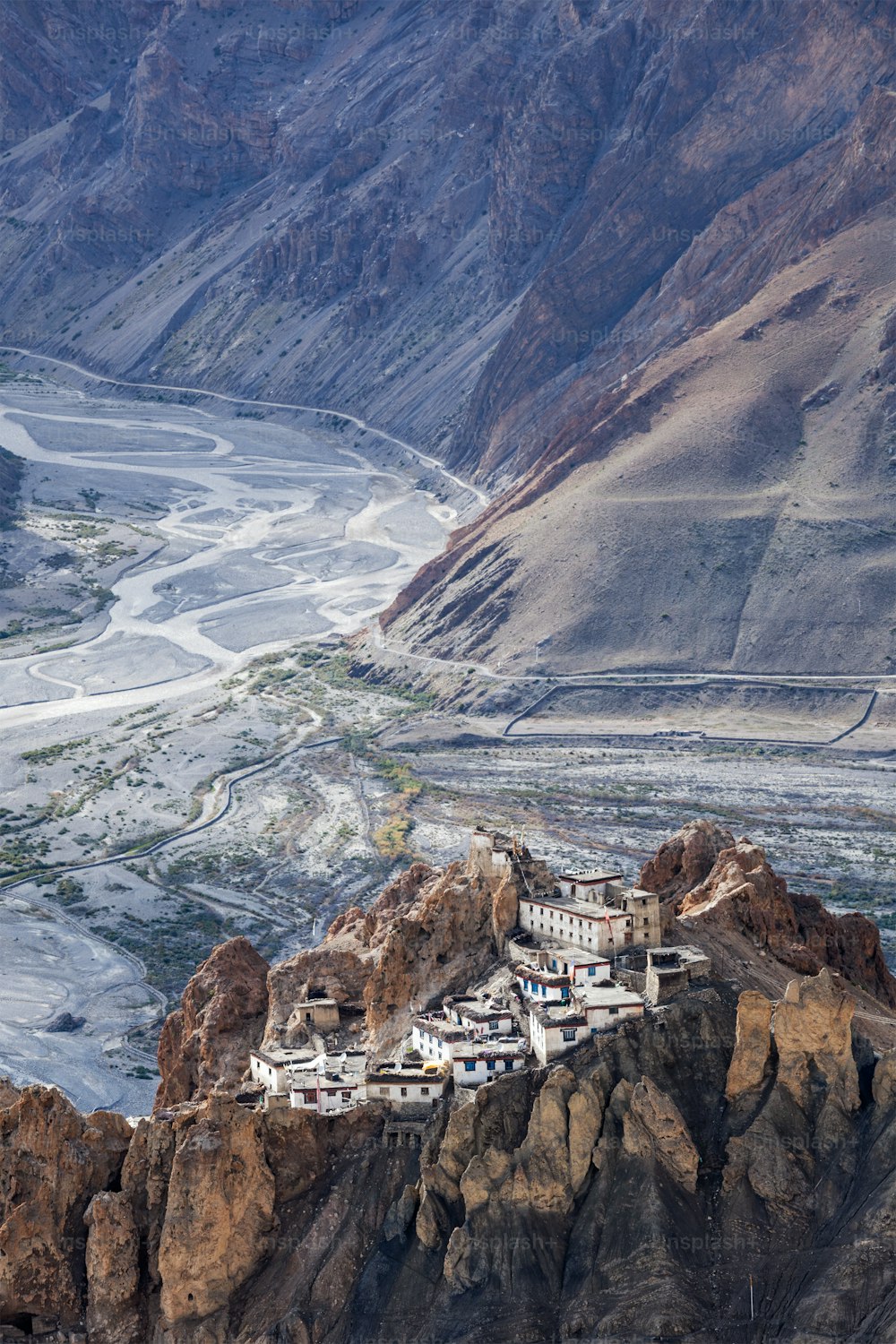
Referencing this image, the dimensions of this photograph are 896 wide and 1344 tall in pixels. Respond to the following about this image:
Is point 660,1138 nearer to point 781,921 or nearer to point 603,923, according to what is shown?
point 603,923

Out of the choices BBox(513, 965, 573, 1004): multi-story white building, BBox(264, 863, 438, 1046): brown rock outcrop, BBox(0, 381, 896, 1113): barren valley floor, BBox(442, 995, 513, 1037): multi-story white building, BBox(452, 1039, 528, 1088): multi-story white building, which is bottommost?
BBox(452, 1039, 528, 1088): multi-story white building

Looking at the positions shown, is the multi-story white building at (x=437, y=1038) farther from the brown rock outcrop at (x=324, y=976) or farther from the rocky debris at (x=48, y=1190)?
the rocky debris at (x=48, y=1190)

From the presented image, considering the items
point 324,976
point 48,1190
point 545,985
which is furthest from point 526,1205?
point 324,976

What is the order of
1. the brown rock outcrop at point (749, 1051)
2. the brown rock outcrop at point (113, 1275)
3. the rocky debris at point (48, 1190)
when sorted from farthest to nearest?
the brown rock outcrop at point (749, 1051) < the rocky debris at point (48, 1190) < the brown rock outcrop at point (113, 1275)

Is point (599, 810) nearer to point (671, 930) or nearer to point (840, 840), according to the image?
point (840, 840)

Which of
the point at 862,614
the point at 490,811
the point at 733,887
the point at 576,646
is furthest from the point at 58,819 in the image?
the point at 733,887

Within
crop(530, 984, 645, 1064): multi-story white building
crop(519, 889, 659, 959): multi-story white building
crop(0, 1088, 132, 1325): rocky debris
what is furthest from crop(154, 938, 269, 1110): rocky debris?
crop(530, 984, 645, 1064): multi-story white building

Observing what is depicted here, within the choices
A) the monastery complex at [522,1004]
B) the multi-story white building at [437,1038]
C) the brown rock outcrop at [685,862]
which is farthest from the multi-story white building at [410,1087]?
the brown rock outcrop at [685,862]

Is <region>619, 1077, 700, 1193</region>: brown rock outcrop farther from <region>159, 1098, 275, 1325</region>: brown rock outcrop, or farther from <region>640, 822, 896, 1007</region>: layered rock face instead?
<region>640, 822, 896, 1007</region>: layered rock face
